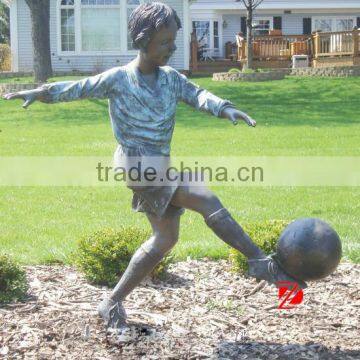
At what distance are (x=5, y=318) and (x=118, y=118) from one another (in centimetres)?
172

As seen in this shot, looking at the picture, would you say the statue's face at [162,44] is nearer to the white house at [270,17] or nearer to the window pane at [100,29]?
the window pane at [100,29]

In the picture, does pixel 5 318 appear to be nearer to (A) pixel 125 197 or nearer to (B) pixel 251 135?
(A) pixel 125 197

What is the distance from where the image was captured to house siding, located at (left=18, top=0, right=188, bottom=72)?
101 feet

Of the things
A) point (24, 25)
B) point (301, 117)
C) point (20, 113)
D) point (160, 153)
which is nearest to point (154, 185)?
point (160, 153)

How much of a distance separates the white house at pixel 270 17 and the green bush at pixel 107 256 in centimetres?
3450

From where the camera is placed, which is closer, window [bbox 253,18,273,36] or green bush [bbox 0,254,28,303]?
green bush [bbox 0,254,28,303]

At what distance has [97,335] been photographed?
15.7 ft

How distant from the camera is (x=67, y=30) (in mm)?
31031

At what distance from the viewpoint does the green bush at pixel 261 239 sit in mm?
6160

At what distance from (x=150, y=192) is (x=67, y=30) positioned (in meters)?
27.8

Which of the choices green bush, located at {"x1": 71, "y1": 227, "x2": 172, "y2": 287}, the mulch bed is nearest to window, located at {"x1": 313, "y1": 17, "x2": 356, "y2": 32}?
the mulch bed

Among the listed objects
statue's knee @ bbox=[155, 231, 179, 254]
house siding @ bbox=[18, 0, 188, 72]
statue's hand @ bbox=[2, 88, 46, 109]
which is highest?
house siding @ bbox=[18, 0, 188, 72]

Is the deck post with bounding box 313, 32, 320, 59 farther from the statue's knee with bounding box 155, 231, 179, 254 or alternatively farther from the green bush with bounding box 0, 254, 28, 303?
the statue's knee with bounding box 155, 231, 179, 254

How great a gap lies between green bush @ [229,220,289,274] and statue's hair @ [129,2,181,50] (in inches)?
95.3
